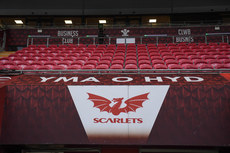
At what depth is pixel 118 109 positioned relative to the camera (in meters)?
1.82

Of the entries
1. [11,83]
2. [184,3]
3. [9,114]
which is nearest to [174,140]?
[9,114]

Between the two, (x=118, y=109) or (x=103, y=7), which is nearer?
(x=118, y=109)

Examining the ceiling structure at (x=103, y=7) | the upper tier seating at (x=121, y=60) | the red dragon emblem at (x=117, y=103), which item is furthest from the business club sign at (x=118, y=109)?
the ceiling structure at (x=103, y=7)

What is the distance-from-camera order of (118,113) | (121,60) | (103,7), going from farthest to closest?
(103,7) < (121,60) < (118,113)

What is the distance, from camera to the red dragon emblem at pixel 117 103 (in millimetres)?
1807

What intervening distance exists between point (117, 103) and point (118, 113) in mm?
110

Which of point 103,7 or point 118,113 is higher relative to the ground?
point 103,7

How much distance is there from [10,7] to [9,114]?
9556 mm

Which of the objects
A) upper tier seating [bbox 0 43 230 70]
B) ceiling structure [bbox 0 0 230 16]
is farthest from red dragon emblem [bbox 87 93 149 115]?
ceiling structure [bbox 0 0 230 16]

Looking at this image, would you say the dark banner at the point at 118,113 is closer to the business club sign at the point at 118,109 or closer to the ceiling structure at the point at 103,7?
the business club sign at the point at 118,109

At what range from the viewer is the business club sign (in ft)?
5.86

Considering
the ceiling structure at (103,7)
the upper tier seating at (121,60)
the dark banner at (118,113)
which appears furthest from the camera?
the ceiling structure at (103,7)

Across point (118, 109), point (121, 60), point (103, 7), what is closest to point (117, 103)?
point (118, 109)

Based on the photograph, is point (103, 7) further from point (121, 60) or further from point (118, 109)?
point (118, 109)
